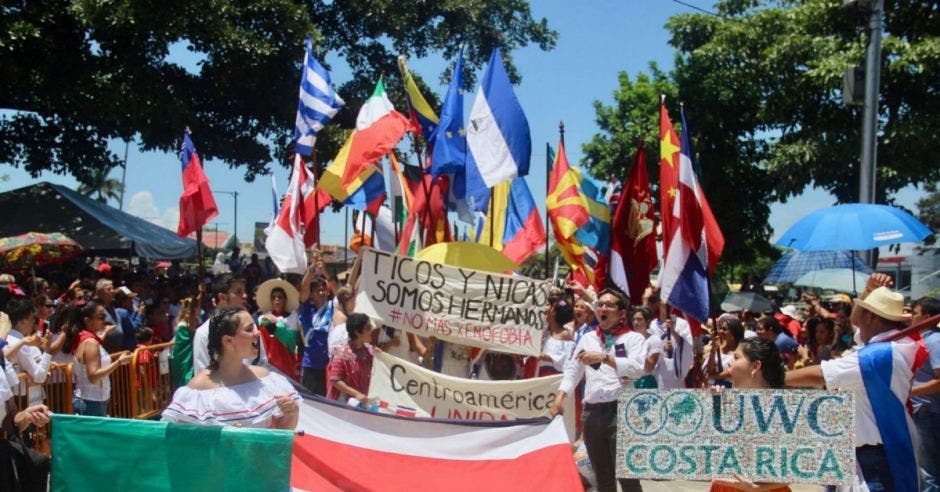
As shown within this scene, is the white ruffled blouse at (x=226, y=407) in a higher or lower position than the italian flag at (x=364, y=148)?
lower

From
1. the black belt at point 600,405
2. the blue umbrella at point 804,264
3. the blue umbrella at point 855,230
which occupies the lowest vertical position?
the black belt at point 600,405

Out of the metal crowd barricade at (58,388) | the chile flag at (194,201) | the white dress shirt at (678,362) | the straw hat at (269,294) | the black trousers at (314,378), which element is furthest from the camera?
the chile flag at (194,201)

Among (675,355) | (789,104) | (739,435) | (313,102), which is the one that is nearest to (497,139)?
(675,355)

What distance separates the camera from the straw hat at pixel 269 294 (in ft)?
29.9

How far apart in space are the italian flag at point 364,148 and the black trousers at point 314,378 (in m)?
1.78

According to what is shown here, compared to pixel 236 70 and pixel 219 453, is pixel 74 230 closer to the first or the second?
pixel 236 70

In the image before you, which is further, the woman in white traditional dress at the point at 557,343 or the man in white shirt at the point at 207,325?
the woman in white traditional dress at the point at 557,343

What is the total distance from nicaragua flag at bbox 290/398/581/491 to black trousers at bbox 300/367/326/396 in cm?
305

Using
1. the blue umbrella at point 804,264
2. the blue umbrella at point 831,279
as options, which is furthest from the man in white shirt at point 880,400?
the blue umbrella at point 831,279

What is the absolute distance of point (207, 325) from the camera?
6.61 metres

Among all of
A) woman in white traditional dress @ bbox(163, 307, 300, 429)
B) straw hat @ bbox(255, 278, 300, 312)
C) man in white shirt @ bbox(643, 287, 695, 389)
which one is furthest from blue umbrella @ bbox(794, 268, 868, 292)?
woman in white traditional dress @ bbox(163, 307, 300, 429)

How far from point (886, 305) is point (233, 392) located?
3501 mm

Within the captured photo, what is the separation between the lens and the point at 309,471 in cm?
521

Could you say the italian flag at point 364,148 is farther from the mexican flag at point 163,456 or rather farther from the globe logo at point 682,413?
the globe logo at point 682,413
